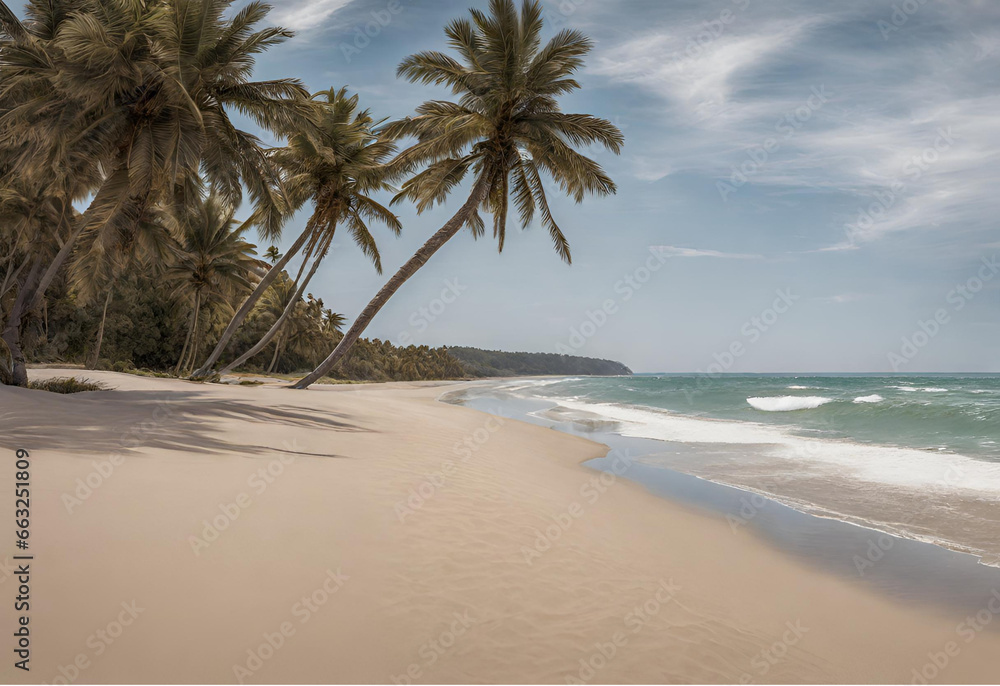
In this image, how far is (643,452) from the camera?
36.8 feet

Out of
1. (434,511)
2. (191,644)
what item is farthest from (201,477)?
(191,644)

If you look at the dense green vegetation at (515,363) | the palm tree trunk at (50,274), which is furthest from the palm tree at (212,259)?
the dense green vegetation at (515,363)

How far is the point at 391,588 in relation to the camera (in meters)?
3.16

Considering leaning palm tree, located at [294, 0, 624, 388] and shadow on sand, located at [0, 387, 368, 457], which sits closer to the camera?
shadow on sand, located at [0, 387, 368, 457]

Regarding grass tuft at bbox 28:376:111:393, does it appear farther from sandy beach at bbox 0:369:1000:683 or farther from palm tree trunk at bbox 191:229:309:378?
palm tree trunk at bbox 191:229:309:378

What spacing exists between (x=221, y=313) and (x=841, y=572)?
38468 millimetres

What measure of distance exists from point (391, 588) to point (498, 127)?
15.0 metres

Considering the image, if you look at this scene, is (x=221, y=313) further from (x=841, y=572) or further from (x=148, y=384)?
(x=841, y=572)

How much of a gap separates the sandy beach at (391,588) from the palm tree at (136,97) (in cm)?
873

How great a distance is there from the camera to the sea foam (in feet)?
78.9

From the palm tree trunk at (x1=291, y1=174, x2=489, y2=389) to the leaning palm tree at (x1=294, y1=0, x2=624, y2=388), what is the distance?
0.03 m

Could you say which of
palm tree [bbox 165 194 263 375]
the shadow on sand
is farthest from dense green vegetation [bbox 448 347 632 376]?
the shadow on sand

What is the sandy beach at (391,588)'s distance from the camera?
2486 millimetres

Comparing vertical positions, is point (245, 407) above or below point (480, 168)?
below
